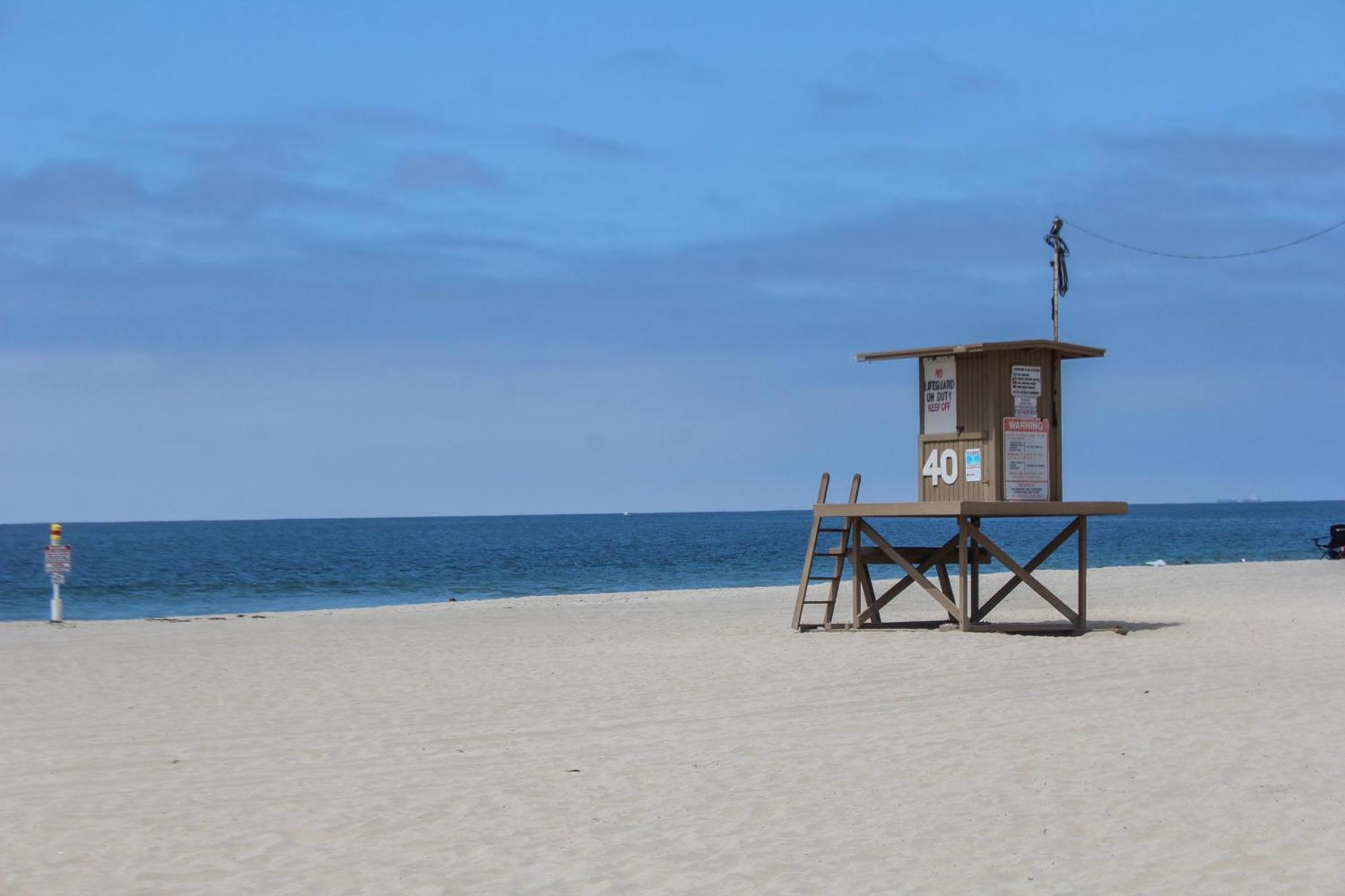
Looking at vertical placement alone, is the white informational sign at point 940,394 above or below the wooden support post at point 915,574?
above

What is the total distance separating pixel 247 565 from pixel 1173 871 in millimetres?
54387

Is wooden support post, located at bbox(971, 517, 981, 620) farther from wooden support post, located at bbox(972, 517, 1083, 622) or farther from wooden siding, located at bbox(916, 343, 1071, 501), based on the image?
wooden siding, located at bbox(916, 343, 1071, 501)

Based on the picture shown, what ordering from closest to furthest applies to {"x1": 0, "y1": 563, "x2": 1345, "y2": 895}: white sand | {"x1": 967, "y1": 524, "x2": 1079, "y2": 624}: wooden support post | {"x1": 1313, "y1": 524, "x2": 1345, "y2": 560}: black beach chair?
{"x1": 0, "y1": 563, "x2": 1345, "y2": 895}: white sand, {"x1": 967, "y1": 524, "x2": 1079, "y2": 624}: wooden support post, {"x1": 1313, "y1": 524, "x2": 1345, "y2": 560}: black beach chair

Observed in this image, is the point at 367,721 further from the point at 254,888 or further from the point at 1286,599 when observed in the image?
the point at 1286,599

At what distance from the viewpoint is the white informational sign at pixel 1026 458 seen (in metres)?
14.9

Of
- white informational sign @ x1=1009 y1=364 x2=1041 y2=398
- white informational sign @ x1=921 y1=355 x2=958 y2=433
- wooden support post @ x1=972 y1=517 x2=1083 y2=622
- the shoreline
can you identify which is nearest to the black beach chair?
the shoreline

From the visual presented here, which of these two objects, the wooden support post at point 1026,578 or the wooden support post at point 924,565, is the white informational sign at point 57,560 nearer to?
the wooden support post at point 924,565

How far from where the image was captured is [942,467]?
601 inches

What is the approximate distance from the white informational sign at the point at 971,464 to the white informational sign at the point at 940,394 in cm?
32

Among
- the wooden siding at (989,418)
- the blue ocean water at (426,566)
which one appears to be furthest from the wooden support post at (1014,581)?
the blue ocean water at (426,566)

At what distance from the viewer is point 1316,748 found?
26.2 ft

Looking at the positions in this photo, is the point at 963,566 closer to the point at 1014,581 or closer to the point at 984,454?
the point at 984,454

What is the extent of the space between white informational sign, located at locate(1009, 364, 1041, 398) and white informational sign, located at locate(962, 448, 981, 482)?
2.49 feet

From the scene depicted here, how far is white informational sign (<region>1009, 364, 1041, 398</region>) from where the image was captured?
15.0 meters
